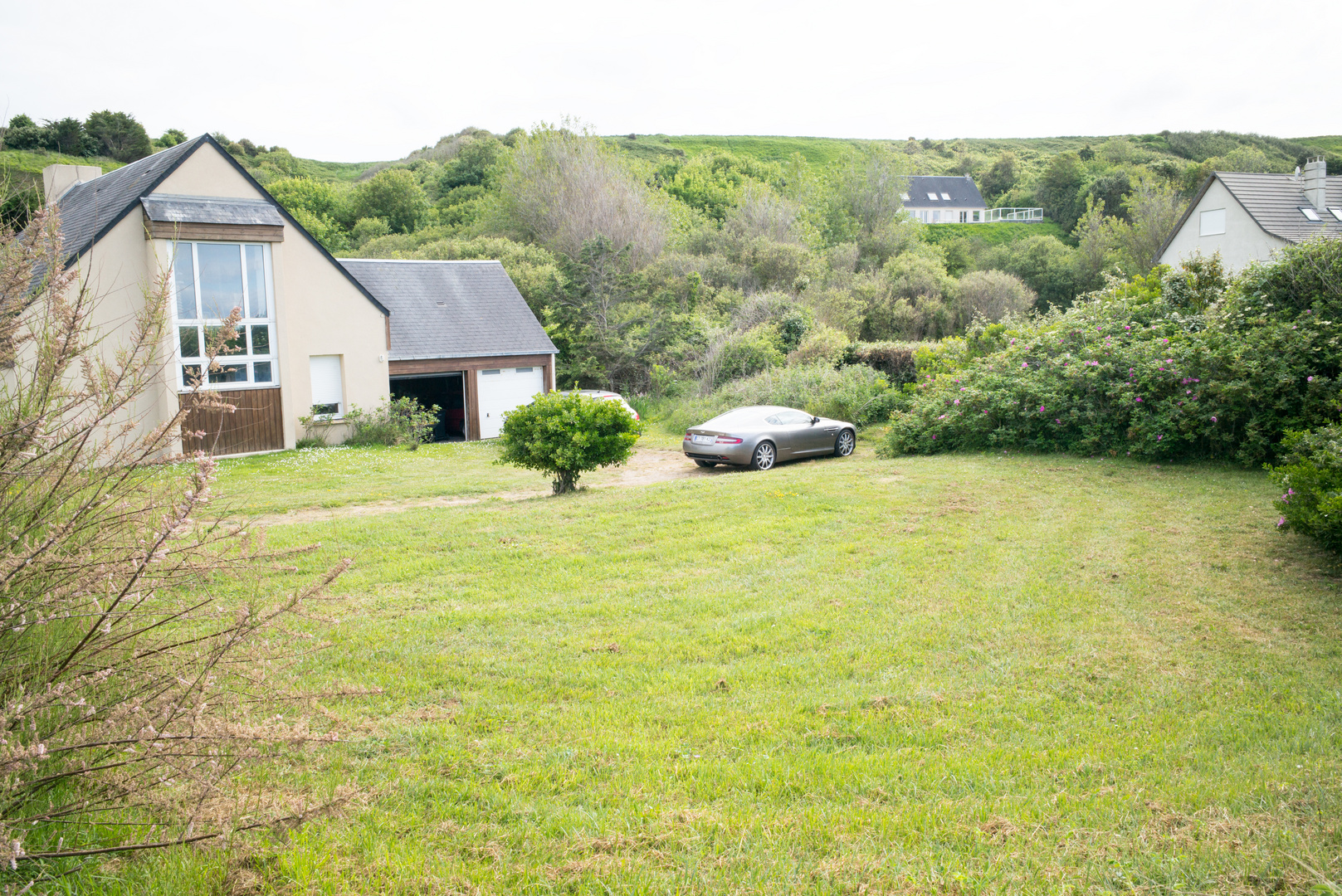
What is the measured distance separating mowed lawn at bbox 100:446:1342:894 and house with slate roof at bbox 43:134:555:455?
14.4 m

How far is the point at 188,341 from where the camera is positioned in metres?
20.5

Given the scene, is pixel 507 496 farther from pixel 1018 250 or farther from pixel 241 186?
pixel 1018 250

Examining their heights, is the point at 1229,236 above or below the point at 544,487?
above

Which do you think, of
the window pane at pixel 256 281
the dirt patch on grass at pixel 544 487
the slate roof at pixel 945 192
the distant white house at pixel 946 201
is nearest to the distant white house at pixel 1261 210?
the dirt patch on grass at pixel 544 487

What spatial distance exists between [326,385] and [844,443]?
50.1ft

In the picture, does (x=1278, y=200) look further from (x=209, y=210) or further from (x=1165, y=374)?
(x=209, y=210)

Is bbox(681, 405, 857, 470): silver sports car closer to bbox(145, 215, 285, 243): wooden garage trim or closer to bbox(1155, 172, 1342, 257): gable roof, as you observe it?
bbox(145, 215, 285, 243): wooden garage trim

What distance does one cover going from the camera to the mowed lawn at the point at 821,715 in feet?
10.8

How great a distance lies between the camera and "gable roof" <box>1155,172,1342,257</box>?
93.0 ft

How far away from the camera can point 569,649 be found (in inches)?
239

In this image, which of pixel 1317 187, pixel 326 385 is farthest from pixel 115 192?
pixel 1317 187

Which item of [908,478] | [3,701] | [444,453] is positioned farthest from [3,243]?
[444,453]

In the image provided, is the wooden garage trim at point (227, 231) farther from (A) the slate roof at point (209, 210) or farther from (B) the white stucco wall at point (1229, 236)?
(B) the white stucco wall at point (1229, 236)

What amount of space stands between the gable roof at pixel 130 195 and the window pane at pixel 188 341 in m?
2.61
